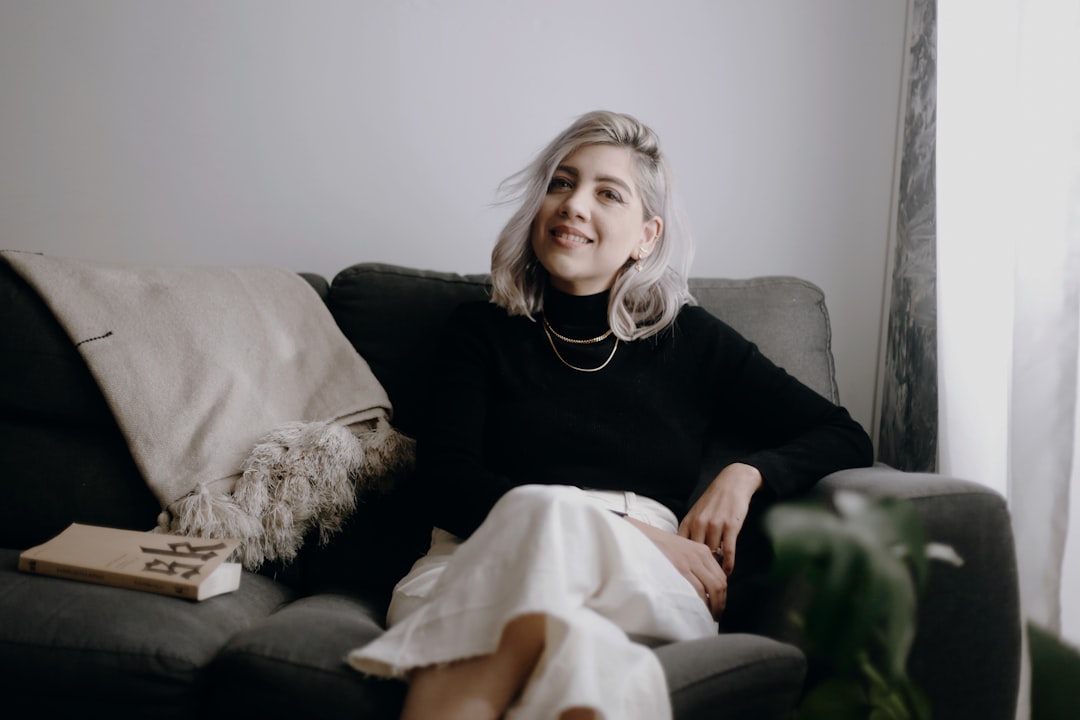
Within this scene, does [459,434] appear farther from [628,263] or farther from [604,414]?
[628,263]

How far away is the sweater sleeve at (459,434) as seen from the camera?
1.37 m

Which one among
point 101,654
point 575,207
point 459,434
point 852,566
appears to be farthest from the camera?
point 575,207

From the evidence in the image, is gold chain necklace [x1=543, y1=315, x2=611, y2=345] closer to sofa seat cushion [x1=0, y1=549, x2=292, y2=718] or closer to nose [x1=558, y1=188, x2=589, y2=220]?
nose [x1=558, y1=188, x2=589, y2=220]

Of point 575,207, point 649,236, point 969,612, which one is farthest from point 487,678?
point 649,236

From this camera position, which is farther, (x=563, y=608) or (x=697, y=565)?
(x=697, y=565)

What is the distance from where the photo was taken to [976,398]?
4.91 ft

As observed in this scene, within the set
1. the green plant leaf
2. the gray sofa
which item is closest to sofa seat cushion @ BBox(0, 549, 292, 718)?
the gray sofa

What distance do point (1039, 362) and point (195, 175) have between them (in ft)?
6.30

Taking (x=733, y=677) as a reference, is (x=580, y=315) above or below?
above

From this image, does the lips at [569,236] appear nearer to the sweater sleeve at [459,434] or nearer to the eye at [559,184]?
the eye at [559,184]

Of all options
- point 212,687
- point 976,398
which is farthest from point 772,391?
point 212,687

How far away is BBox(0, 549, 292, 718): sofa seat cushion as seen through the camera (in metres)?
1.10

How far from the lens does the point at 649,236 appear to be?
5.54ft

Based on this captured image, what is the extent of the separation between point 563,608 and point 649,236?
37.4 inches
